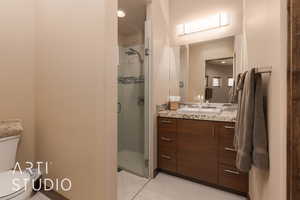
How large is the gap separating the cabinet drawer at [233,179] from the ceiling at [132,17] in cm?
227

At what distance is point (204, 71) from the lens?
2414 millimetres

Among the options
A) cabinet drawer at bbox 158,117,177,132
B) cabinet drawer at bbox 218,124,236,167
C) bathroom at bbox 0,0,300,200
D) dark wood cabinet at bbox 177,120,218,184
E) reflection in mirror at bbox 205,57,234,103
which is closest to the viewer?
bathroom at bbox 0,0,300,200

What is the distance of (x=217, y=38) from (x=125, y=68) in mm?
1619

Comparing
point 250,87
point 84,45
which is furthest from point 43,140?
point 250,87

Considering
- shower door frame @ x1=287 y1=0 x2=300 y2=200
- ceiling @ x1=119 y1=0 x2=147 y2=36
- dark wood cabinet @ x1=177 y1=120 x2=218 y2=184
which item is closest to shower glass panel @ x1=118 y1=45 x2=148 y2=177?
ceiling @ x1=119 y1=0 x2=147 y2=36

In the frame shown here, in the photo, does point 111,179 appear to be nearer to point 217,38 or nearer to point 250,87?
point 250,87

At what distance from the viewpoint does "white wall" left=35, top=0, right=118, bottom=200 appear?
4.03 ft

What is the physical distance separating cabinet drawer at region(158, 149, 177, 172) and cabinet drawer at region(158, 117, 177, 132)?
327mm

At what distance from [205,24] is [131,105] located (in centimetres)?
182

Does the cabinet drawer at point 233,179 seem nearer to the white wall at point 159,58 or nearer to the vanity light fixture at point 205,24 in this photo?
the white wall at point 159,58

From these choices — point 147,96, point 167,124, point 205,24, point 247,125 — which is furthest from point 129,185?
point 205,24

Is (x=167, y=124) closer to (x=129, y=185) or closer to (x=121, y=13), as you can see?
(x=129, y=185)

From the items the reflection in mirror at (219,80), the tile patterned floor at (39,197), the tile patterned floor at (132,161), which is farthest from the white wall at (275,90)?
the tile patterned floor at (39,197)

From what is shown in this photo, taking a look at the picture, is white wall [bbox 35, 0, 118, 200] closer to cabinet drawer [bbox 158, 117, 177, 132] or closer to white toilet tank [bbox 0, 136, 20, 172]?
white toilet tank [bbox 0, 136, 20, 172]
